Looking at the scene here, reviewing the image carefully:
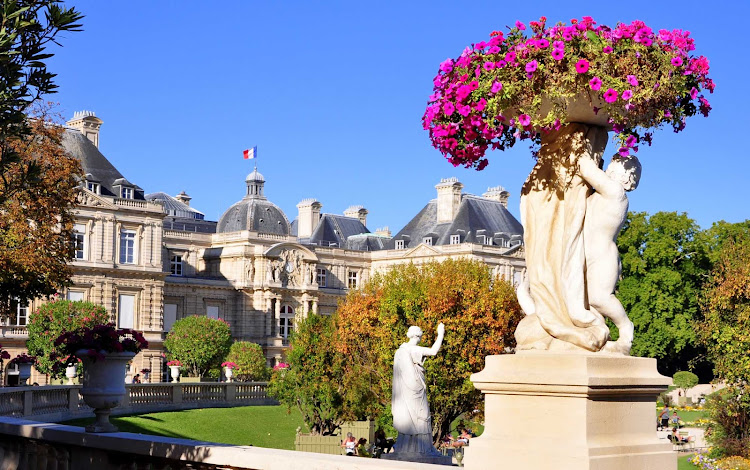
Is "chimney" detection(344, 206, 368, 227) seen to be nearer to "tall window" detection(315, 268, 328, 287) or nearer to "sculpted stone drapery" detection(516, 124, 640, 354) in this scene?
"tall window" detection(315, 268, 328, 287)

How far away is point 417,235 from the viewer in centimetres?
9275

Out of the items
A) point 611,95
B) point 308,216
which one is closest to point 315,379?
point 611,95

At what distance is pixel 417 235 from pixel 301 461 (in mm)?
84885

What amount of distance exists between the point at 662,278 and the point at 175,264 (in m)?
36.6

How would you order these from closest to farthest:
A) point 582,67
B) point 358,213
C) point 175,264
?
point 582,67 → point 175,264 → point 358,213

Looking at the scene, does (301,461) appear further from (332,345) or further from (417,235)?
(417,235)

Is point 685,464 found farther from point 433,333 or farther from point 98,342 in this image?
point 98,342

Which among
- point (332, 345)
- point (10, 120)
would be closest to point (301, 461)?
point (10, 120)

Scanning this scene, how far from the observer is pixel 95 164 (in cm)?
6881

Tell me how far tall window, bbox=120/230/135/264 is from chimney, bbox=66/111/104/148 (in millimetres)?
6115

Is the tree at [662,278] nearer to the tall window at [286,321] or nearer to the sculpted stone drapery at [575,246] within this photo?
the tall window at [286,321]

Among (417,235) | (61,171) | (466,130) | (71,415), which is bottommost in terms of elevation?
(71,415)

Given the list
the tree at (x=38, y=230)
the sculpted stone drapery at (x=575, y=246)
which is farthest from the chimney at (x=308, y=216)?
the sculpted stone drapery at (x=575, y=246)

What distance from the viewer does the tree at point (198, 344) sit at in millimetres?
59344
